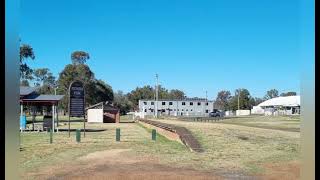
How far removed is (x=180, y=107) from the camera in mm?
63281

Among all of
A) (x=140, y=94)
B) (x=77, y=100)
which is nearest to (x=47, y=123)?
(x=77, y=100)

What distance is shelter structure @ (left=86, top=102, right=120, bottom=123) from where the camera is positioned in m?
42.6

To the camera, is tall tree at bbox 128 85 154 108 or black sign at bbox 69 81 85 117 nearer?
black sign at bbox 69 81 85 117

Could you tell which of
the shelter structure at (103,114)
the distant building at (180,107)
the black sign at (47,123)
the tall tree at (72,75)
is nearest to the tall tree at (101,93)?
the shelter structure at (103,114)

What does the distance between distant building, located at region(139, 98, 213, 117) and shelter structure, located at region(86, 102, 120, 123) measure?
16218mm

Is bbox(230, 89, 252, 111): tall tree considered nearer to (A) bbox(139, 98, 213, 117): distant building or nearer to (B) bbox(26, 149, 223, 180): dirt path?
(A) bbox(139, 98, 213, 117): distant building

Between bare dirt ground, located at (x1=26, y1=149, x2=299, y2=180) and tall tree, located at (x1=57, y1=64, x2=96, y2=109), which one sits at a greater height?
tall tree, located at (x1=57, y1=64, x2=96, y2=109)

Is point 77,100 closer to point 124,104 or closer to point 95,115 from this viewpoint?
point 95,115

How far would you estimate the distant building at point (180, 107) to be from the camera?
59.4 metres

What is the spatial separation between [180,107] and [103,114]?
21.6m

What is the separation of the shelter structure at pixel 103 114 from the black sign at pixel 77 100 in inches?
817

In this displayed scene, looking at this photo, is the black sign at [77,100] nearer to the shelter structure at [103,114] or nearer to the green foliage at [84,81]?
the green foliage at [84,81]

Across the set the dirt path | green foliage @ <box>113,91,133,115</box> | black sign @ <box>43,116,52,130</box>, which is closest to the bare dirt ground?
the dirt path
